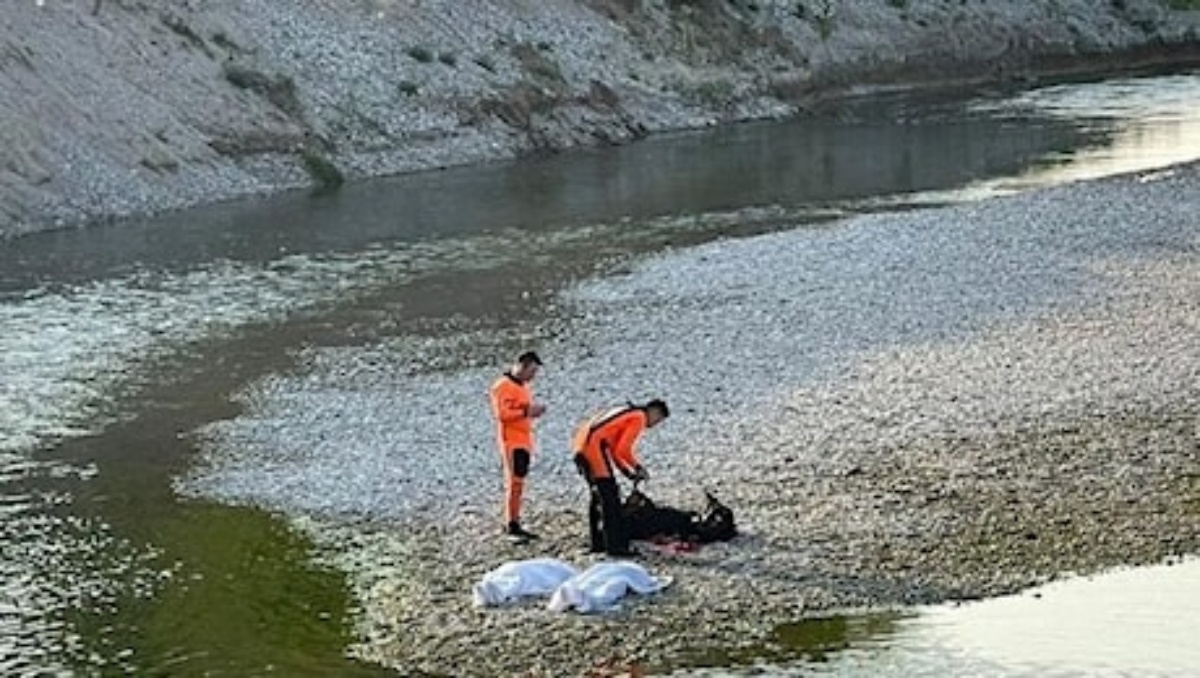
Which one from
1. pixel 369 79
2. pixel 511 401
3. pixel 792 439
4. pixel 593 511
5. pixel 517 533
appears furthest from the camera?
pixel 369 79

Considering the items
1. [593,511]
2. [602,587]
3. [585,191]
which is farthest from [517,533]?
[585,191]

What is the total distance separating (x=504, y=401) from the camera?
70.5 ft

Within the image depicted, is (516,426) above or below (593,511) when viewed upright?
above

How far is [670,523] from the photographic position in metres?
21.0

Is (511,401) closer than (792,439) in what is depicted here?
Yes

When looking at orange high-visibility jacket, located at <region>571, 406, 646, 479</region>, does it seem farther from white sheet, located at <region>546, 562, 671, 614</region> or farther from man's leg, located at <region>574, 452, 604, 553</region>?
white sheet, located at <region>546, 562, 671, 614</region>

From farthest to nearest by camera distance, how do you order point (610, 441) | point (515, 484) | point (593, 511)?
point (515, 484) → point (593, 511) → point (610, 441)

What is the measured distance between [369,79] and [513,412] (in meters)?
46.0

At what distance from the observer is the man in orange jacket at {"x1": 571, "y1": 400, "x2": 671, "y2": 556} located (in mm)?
20547

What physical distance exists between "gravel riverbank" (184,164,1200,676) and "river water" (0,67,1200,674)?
77 cm

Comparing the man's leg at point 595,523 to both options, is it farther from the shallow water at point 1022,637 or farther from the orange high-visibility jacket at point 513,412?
the shallow water at point 1022,637

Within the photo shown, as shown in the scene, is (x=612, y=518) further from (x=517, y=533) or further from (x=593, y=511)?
(x=517, y=533)

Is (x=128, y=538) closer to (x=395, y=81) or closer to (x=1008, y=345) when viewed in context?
(x=1008, y=345)

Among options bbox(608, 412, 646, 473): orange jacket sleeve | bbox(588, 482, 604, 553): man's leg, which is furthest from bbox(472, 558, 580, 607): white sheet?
bbox(608, 412, 646, 473): orange jacket sleeve
